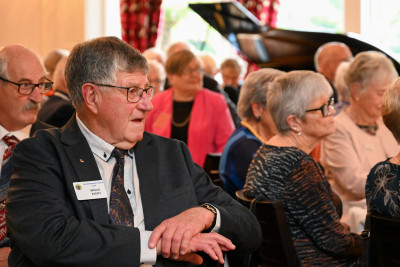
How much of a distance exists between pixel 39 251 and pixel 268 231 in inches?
43.4

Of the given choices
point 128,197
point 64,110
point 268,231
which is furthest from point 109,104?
point 64,110

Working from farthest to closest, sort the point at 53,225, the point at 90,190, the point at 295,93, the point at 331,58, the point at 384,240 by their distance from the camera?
1. the point at 331,58
2. the point at 295,93
3. the point at 384,240
4. the point at 90,190
5. the point at 53,225

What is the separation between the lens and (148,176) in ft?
7.13

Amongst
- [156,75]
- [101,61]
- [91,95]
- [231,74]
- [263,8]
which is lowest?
[231,74]

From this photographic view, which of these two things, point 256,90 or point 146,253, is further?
point 256,90

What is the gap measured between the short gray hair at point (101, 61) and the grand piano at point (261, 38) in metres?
6.02

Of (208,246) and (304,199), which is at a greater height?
(208,246)

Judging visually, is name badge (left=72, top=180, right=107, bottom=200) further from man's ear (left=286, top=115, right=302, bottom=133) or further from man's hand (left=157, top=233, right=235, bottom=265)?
man's ear (left=286, top=115, right=302, bottom=133)

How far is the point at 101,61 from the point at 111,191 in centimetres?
45

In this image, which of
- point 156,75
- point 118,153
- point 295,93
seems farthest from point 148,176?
point 156,75

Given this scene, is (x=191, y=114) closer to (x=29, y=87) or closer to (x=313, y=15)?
(x=29, y=87)

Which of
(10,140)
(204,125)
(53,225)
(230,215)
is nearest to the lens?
(53,225)

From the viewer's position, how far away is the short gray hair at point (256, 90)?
11.7ft

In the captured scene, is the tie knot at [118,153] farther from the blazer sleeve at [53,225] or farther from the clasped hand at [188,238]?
the clasped hand at [188,238]
